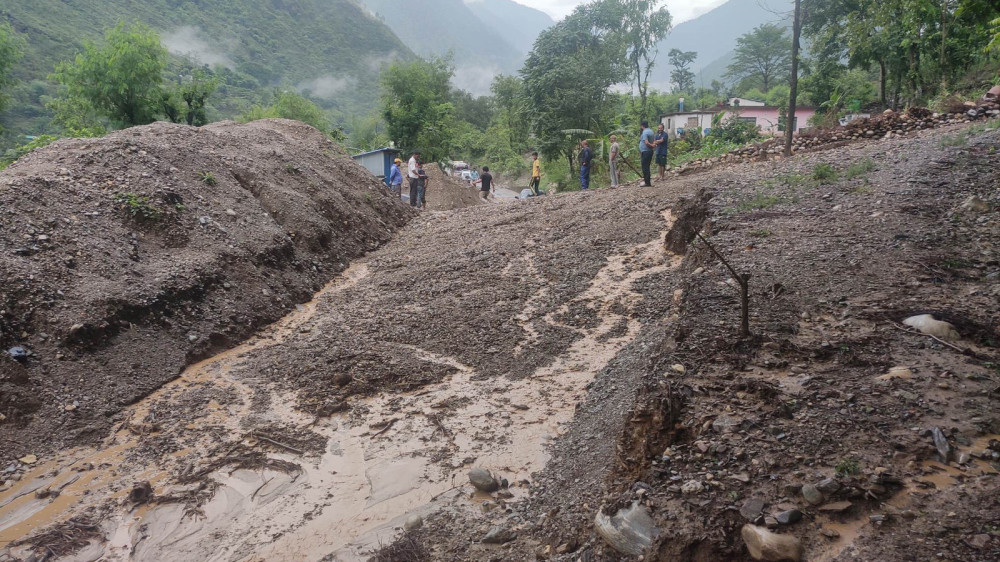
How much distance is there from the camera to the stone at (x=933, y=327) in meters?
3.38

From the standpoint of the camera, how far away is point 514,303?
7430 mm

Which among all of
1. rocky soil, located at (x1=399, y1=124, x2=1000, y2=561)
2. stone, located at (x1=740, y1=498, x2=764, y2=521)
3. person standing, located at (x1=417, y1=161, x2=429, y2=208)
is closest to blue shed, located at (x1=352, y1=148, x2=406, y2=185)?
person standing, located at (x1=417, y1=161, x2=429, y2=208)

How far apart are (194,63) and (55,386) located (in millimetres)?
65078

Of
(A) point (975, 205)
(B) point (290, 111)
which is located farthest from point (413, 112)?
(A) point (975, 205)

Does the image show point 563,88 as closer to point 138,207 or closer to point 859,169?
point 859,169

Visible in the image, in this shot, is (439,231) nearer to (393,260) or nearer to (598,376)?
(393,260)

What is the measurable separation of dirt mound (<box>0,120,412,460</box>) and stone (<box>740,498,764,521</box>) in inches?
209

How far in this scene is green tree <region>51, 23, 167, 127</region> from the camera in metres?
17.4

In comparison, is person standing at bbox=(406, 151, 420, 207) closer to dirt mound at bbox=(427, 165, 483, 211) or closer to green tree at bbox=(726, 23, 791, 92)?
dirt mound at bbox=(427, 165, 483, 211)

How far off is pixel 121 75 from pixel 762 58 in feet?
177

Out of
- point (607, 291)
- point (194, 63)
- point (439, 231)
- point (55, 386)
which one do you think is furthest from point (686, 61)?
point (55, 386)

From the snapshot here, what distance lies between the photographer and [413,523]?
365cm

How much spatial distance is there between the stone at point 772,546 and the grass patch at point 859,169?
23.3 feet

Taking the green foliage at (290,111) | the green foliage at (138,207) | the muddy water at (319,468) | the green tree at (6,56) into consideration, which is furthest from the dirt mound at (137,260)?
the green foliage at (290,111)
